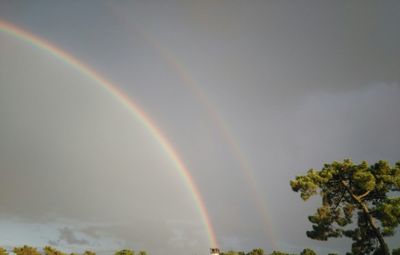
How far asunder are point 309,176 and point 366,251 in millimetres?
9330

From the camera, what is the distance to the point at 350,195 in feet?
116

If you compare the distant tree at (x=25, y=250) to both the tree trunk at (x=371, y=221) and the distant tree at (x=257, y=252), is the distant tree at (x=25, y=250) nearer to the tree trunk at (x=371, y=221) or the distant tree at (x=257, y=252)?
the distant tree at (x=257, y=252)

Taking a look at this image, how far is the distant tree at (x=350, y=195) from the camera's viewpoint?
34062mm

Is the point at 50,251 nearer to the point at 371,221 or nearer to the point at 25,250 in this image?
the point at 25,250

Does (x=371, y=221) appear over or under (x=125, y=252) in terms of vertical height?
under

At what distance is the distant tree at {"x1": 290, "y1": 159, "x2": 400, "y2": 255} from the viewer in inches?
1341

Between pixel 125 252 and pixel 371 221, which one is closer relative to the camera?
pixel 371 221

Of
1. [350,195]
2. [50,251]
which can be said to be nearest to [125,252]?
[50,251]

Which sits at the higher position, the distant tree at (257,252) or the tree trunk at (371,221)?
the distant tree at (257,252)

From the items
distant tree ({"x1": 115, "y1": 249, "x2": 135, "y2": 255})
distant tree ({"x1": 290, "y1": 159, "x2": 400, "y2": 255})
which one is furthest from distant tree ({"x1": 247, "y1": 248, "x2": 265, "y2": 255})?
distant tree ({"x1": 290, "y1": 159, "x2": 400, "y2": 255})

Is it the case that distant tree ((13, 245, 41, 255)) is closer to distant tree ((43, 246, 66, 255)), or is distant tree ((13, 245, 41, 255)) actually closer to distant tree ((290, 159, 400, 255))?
distant tree ((43, 246, 66, 255))

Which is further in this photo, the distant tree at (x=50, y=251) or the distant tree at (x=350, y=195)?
the distant tree at (x=50, y=251)

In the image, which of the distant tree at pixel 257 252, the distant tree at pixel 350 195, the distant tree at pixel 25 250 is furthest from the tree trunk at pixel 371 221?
the distant tree at pixel 25 250

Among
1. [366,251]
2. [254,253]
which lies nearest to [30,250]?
[254,253]
